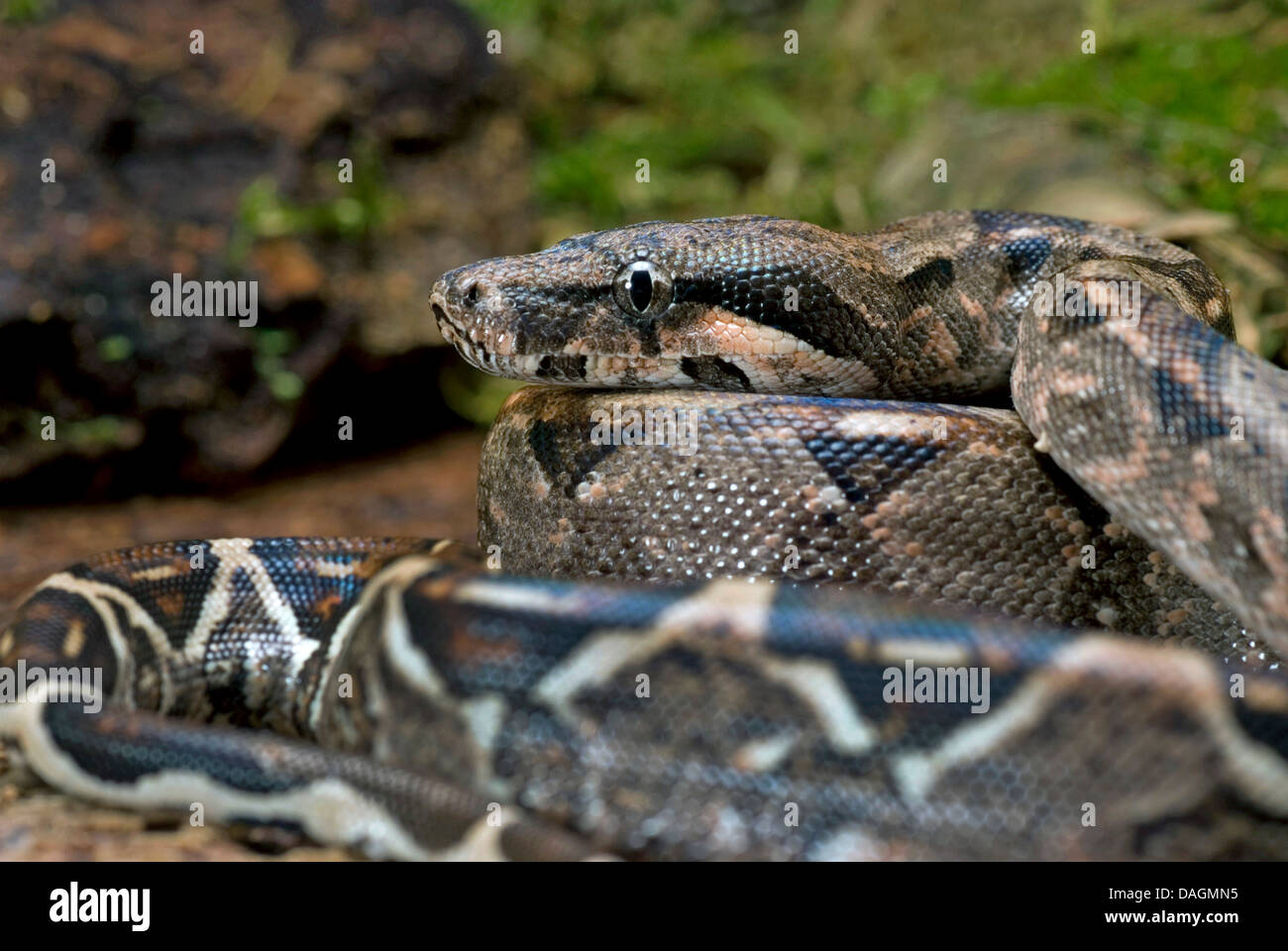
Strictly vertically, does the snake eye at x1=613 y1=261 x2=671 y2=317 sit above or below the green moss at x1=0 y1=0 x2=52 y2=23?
below

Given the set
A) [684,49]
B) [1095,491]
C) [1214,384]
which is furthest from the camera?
[684,49]

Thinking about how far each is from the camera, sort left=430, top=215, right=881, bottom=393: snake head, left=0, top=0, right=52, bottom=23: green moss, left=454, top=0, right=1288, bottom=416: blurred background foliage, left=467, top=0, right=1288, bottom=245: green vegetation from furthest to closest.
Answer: left=467, top=0, right=1288, bottom=245: green vegetation, left=0, top=0, right=52, bottom=23: green moss, left=454, top=0, right=1288, bottom=416: blurred background foliage, left=430, top=215, right=881, bottom=393: snake head

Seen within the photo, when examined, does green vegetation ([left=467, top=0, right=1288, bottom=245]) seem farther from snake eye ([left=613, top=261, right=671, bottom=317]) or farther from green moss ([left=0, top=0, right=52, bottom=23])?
snake eye ([left=613, top=261, right=671, bottom=317])

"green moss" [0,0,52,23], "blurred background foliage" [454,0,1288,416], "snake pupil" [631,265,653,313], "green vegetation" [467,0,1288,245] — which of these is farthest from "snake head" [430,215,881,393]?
"green moss" [0,0,52,23]

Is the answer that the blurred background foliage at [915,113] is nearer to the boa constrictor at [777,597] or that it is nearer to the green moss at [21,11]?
the boa constrictor at [777,597]

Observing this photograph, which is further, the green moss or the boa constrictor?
the green moss
